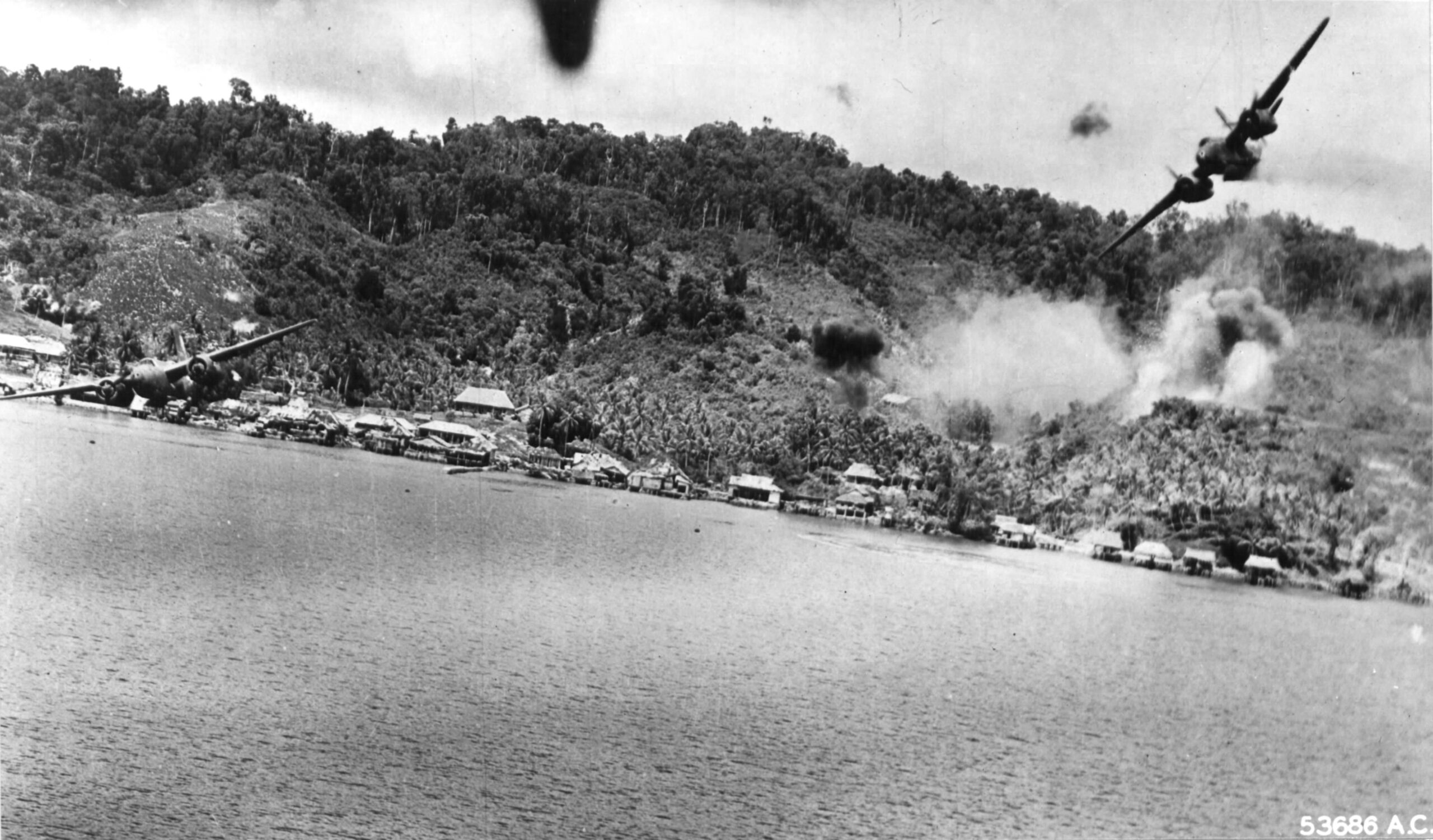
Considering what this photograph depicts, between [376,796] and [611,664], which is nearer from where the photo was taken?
[376,796]

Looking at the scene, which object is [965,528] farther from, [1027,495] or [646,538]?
[646,538]

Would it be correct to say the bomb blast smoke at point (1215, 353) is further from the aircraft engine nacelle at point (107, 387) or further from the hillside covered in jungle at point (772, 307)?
the aircraft engine nacelle at point (107, 387)

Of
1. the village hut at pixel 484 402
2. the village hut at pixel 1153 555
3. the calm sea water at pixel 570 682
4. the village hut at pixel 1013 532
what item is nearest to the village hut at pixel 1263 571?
the village hut at pixel 1153 555

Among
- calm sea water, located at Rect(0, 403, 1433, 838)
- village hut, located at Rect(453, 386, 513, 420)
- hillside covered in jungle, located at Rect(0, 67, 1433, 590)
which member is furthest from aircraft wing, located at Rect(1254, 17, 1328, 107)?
village hut, located at Rect(453, 386, 513, 420)

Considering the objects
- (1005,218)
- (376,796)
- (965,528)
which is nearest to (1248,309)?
(1005,218)

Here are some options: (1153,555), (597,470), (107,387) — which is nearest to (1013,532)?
(1153,555)

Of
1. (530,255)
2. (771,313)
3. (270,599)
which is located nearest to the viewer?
(270,599)
